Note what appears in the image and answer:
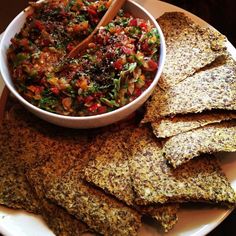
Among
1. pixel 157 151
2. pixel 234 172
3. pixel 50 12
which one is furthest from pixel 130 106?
pixel 50 12

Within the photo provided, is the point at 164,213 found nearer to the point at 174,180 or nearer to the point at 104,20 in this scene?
the point at 174,180

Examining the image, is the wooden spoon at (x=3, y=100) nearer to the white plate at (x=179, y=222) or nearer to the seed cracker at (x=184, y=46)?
the white plate at (x=179, y=222)

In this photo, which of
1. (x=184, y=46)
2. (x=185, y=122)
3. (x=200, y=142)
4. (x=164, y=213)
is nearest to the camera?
(x=164, y=213)

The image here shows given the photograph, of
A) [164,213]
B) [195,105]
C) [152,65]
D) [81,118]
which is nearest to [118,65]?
[152,65]

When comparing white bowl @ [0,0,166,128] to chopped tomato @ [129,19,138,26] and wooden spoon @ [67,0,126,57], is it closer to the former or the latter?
chopped tomato @ [129,19,138,26]

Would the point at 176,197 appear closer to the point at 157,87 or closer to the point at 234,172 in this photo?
the point at 234,172
